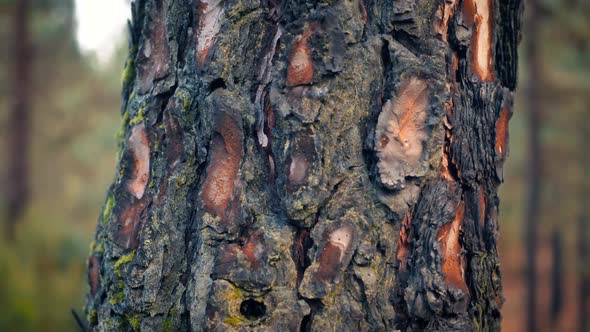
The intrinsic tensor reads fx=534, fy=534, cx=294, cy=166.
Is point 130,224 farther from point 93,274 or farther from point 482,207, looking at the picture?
point 482,207

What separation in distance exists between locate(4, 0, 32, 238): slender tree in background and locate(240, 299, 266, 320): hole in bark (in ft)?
30.5

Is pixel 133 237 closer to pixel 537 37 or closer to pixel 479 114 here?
pixel 479 114

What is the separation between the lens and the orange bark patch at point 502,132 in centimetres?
131

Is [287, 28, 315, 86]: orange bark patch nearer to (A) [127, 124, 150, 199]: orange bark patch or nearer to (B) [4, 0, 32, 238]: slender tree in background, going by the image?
(A) [127, 124, 150, 199]: orange bark patch

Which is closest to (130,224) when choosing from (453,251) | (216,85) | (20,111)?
(216,85)

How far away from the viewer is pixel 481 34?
127 centimetres

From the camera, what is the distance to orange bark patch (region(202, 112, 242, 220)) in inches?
45.4

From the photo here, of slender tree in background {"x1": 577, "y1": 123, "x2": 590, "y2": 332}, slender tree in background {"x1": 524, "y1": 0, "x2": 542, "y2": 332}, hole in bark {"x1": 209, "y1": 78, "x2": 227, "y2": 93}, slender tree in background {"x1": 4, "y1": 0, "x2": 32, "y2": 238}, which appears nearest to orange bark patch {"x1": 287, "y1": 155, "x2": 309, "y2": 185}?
hole in bark {"x1": 209, "y1": 78, "x2": 227, "y2": 93}

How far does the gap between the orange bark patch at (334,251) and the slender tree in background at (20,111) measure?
9.37 m

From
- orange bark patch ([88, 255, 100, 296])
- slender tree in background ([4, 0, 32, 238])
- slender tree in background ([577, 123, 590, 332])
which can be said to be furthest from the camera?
slender tree in background ([577, 123, 590, 332])

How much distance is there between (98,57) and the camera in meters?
15.7

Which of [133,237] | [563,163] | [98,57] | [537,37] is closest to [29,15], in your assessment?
[98,57]

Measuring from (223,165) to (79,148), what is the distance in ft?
48.7

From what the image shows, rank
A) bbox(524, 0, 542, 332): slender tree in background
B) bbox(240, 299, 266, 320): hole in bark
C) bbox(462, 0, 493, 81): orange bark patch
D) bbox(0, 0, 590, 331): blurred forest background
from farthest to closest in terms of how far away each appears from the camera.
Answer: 1. bbox(524, 0, 542, 332): slender tree in background
2. bbox(0, 0, 590, 331): blurred forest background
3. bbox(462, 0, 493, 81): orange bark patch
4. bbox(240, 299, 266, 320): hole in bark
